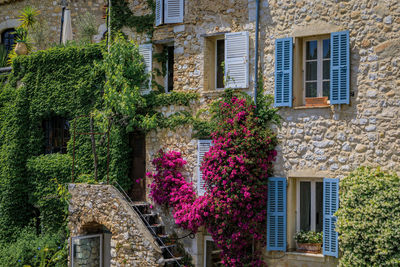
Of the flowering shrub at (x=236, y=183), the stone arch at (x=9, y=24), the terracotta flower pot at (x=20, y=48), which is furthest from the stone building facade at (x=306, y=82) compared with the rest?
the stone arch at (x=9, y=24)

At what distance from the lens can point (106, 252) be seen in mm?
15703

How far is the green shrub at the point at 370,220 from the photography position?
11.0m

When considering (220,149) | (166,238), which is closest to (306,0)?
(220,149)

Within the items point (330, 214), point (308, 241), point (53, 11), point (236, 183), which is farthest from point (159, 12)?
point (53, 11)

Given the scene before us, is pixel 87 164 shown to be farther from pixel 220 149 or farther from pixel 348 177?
pixel 348 177

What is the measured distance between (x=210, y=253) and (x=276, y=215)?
2.24 m

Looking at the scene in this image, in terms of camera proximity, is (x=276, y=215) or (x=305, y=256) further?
(x=276, y=215)

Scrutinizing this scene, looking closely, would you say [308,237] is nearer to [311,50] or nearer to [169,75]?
[311,50]

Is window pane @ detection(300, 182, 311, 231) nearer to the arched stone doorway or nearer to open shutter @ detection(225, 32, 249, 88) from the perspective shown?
open shutter @ detection(225, 32, 249, 88)

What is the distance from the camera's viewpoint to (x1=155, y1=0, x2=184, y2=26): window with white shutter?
1483 centimetres

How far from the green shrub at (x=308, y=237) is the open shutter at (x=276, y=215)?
1.05 ft

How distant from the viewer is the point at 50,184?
55.7 feet

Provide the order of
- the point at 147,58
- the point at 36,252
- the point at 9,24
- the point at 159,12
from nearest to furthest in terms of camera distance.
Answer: the point at 159,12 → the point at 147,58 → the point at 36,252 → the point at 9,24

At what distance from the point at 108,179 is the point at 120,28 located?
403 cm
